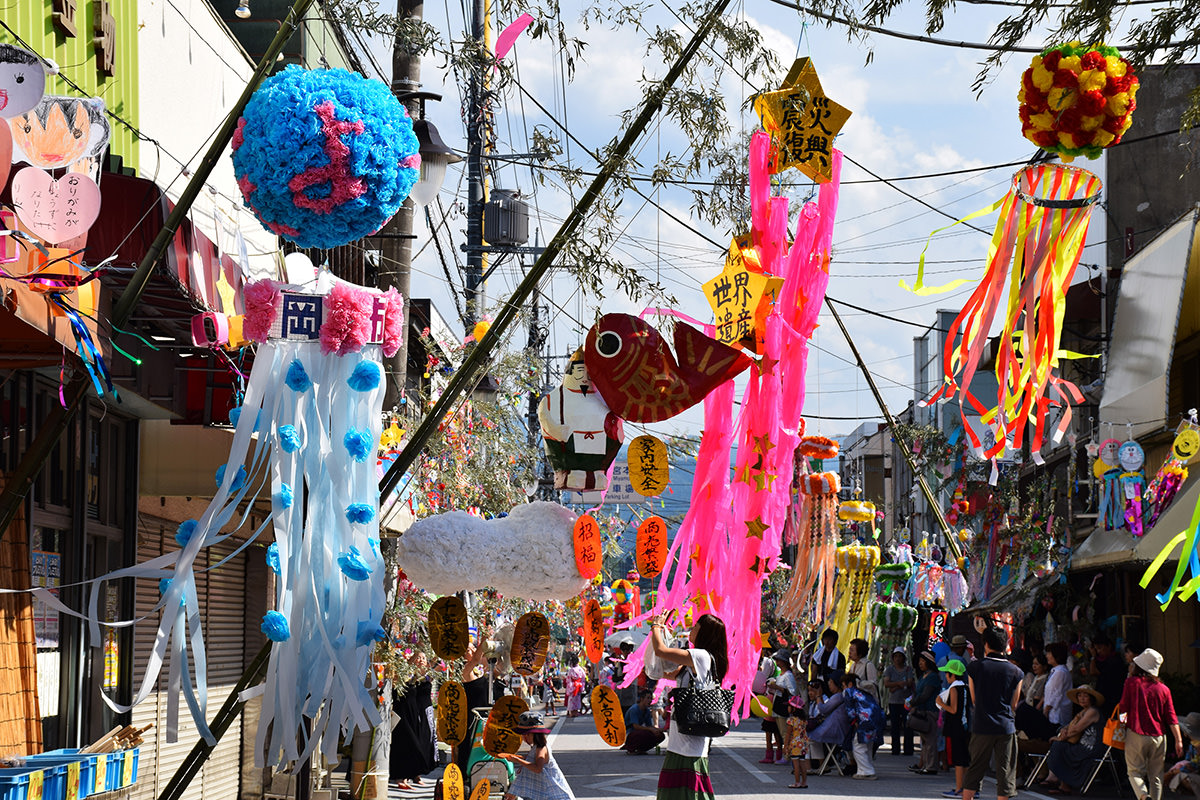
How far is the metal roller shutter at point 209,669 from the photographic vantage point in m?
11.3

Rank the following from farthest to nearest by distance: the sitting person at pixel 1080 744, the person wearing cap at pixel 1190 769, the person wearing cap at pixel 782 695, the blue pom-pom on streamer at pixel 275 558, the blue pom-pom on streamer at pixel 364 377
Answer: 1. the person wearing cap at pixel 782 695
2. the sitting person at pixel 1080 744
3. the person wearing cap at pixel 1190 769
4. the blue pom-pom on streamer at pixel 364 377
5. the blue pom-pom on streamer at pixel 275 558

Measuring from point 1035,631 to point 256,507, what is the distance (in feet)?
46.1

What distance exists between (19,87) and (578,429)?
343cm

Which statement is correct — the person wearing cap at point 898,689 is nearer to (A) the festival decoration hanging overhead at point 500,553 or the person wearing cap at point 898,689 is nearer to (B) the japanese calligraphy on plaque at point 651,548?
(B) the japanese calligraphy on plaque at point 651,548

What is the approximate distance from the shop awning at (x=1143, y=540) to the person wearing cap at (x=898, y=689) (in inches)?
114

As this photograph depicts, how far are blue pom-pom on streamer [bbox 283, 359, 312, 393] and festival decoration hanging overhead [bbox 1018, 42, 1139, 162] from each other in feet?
13.3

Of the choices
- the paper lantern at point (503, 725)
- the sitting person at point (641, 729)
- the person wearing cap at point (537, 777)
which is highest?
the paper lantern at point (503, 725)

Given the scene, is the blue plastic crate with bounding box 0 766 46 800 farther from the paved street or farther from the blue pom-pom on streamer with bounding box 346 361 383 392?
the paved street

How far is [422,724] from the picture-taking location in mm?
15398

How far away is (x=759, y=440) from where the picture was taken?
767 centimetres

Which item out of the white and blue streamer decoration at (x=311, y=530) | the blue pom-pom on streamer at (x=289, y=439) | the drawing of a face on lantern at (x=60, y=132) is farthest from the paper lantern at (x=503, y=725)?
the drawing of a face on lantern at (x=60, y=132)

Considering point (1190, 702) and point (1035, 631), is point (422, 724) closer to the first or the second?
point (1190, 702)

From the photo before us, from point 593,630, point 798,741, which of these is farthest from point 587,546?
point 798,741

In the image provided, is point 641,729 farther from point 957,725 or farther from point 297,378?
point 297,378
